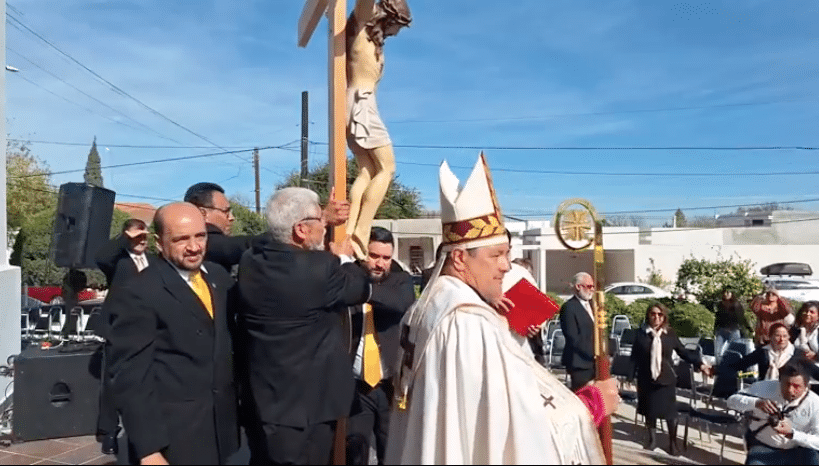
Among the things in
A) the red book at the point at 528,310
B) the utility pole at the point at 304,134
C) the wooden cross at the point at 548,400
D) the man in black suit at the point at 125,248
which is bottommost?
the wooden cross at the point at 548,400

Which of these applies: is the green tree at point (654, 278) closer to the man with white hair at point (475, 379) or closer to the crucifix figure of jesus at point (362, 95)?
the crucifix figure of jesus at point (362, 95)

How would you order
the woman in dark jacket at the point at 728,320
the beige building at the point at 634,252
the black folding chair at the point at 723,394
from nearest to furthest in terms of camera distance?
the black folding chair at the point at 723,394 < the woman in dark jacket at the point at 728,320 < the beige building at the point at 634,252

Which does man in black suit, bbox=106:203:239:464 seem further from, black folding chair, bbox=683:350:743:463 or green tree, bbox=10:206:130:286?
green tree, bbox=10:206:130:286

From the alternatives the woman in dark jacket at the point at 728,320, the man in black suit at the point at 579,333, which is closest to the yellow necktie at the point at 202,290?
the man in black suit at the point at 579,333

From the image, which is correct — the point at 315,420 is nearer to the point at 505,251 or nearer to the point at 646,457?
the point at 505,251

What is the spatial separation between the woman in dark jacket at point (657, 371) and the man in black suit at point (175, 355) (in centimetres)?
520

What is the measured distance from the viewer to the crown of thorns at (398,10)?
3797 mm

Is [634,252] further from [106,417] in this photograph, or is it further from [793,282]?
[106,417]

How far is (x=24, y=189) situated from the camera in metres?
25.5

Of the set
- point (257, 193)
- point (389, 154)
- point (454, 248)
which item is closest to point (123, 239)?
point (389, 154)

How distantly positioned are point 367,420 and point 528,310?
4.27 ft

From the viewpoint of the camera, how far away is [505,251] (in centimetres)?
291

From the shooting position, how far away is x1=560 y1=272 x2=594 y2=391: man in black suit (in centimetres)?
708

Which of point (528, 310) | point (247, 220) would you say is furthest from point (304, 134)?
point (528, 310)
